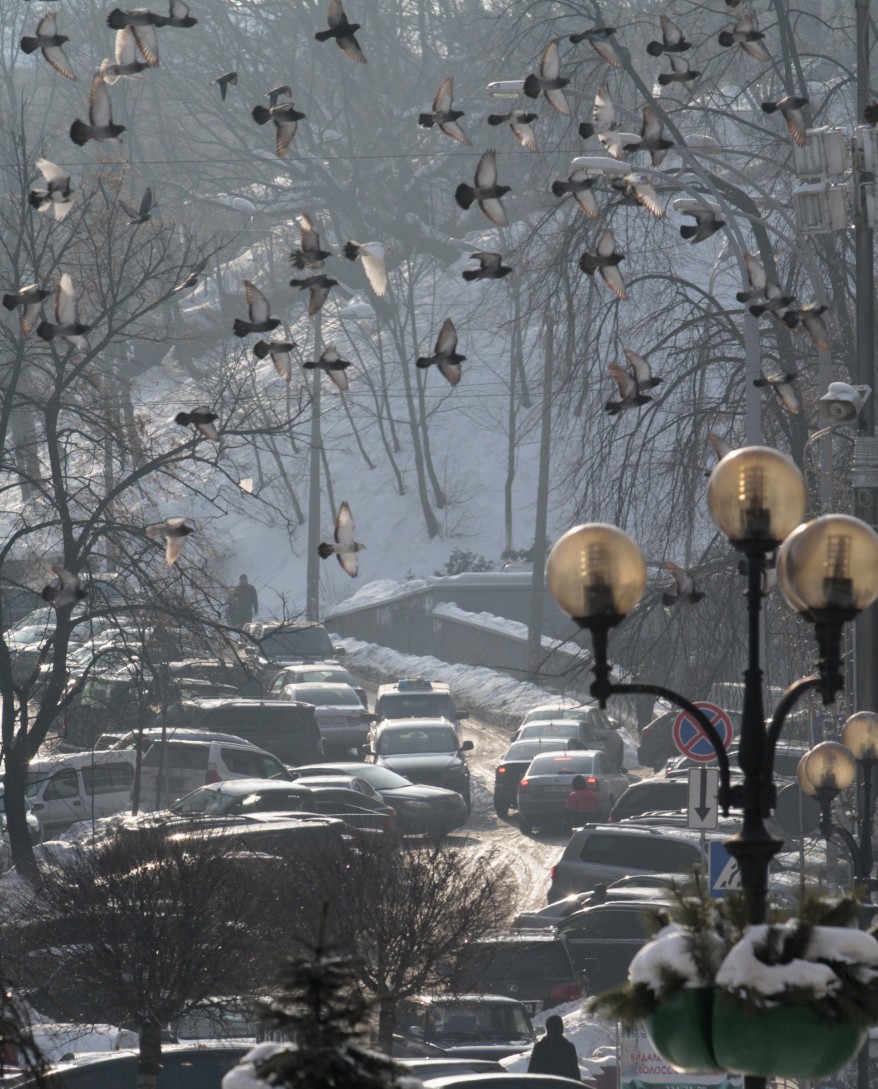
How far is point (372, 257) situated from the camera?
13.2m

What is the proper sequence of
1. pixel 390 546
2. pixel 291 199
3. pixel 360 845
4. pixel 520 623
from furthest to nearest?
pixel 291 199, pixel 390 546, pixel 520 623, pixel 360 845

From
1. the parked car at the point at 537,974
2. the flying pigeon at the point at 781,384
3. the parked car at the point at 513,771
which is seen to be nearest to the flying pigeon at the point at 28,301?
the flying pigeon at the point at 781,384

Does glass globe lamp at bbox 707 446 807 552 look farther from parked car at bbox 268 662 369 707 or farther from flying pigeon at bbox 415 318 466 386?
parked car at bbox 268 662 369 707

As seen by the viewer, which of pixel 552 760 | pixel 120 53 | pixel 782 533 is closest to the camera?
pixel 782 533

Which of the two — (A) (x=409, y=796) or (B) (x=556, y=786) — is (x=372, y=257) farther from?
(B) (x=556, y=786)

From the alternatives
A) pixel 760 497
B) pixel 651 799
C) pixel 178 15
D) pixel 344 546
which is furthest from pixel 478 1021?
pixel 651 799

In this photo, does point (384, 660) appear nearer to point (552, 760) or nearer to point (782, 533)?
point (552, 760)

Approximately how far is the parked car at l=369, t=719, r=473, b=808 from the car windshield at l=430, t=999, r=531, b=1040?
49.0 feet

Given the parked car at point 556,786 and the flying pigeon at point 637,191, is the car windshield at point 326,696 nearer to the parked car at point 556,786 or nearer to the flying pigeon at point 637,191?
the parked car at point 556,786

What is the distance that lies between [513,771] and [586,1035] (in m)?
14.5

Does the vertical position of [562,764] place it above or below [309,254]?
below

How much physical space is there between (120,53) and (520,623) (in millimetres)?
39613

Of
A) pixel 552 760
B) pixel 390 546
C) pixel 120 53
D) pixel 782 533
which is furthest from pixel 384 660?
pixel 782 533

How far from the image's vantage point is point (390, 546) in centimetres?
6531
